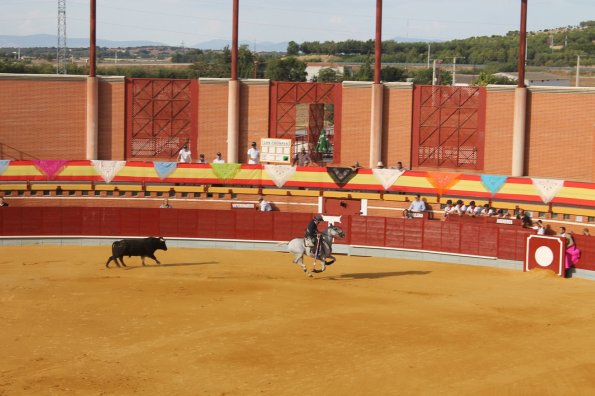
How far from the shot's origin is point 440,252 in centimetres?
3225

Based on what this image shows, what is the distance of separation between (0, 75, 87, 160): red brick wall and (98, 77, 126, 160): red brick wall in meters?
0.73

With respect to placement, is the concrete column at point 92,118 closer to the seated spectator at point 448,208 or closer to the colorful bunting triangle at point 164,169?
the colorful bunting triangle at point 164,169

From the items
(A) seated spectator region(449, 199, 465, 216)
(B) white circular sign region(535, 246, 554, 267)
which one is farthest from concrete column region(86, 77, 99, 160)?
(B) white circular sign region(535, 246, 554, 267)

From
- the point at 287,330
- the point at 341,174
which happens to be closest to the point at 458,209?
the point at 341,174

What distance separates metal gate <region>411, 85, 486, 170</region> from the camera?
40281 mm

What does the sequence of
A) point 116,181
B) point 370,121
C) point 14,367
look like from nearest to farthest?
point 14,367 < point 116,181 < point 370,121

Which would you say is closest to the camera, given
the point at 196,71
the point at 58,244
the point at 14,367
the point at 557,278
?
the point at 14,367

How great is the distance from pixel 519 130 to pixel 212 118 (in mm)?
12673

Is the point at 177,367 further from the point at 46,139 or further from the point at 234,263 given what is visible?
the point at 46,139

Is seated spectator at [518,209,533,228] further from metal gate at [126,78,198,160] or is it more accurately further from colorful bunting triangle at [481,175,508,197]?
metal gate at [126,78,198,160]

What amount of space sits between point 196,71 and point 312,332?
82750mm

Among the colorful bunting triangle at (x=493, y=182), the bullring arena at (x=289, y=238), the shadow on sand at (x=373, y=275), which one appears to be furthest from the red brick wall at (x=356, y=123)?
the shadow on sand at (x=373, y=275)

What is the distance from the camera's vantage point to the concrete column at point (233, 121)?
4150cm

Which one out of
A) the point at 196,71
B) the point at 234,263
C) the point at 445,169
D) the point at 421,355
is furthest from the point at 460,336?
the point at 196,71
